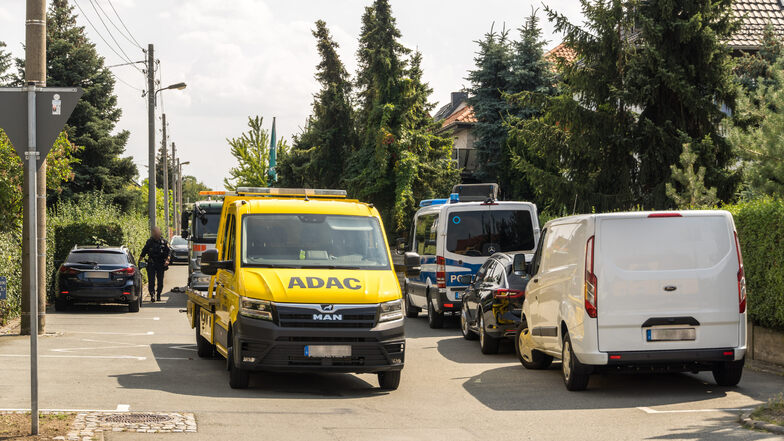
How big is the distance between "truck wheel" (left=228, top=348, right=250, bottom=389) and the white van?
143 inches

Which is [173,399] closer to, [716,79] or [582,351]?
[582,351]

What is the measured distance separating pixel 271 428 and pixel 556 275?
4.40 meters

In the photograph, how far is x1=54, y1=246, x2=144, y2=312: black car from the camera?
2302cm

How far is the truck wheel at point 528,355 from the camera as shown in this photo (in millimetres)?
13508

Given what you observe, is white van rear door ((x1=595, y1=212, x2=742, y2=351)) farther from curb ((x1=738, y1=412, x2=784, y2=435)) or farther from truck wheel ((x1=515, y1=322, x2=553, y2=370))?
truck wheel ((x1=515, y1=322, x2=553, y2=370))

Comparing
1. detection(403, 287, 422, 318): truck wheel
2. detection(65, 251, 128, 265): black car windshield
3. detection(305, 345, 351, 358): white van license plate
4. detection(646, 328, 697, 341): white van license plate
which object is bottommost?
detection(403, 287, 422, 318): truck wheel

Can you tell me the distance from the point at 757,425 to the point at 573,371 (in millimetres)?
2741

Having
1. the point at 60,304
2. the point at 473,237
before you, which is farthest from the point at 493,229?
the point at 60,304

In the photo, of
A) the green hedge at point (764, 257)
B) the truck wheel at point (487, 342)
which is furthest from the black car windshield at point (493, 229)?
the green hedge at point (764, 257)

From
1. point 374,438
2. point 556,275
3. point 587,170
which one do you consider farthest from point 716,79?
point 374,438

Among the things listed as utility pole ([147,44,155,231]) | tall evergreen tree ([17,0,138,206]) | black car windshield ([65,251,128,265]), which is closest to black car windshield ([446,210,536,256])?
black car windshield ([65,251,128,265])

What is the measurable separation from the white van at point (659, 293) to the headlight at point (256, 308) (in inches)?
131

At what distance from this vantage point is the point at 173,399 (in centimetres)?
1076

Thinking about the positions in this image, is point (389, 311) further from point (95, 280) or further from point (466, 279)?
point (95, 280)
